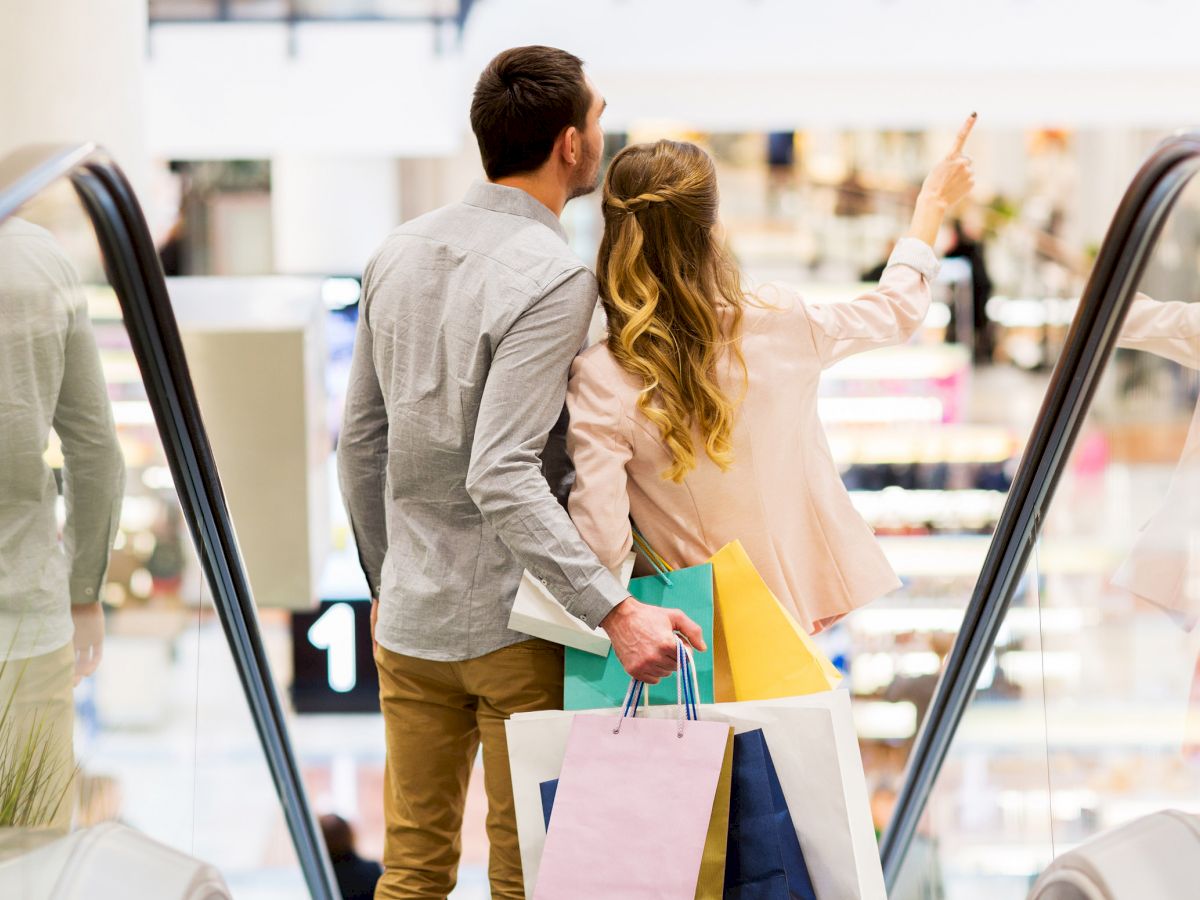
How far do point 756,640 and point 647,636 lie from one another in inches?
6.7

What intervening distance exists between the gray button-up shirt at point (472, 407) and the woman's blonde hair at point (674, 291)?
7cm

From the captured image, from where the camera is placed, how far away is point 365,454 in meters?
2.11

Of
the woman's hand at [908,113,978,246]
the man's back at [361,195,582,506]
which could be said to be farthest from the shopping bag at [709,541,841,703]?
the woman's hand at [908,113,978,246]

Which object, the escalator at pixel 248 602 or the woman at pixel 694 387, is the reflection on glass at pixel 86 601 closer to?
the escalator at pixel 248 602

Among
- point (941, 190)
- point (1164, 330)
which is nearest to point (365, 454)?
point (941, 190)

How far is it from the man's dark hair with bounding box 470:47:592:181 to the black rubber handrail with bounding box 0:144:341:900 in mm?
481

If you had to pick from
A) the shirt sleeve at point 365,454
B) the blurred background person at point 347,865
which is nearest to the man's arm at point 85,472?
the shirt sleeve at point 365,454

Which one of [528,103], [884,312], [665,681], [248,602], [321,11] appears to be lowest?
[248,602]

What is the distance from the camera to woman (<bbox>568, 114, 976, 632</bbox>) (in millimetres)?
1816

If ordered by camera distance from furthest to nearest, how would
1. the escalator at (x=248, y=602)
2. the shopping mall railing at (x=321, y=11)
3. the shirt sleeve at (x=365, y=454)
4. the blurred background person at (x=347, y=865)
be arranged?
the shopping mall railing at (x=321, y=11)
the blurred background person at (x=347, y=865)
the shirt sleeve at (x=365, y=454)
the escalator at (x=248, y=602)

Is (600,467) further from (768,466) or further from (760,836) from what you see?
(760,836)

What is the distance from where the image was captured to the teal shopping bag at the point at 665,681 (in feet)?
5.89

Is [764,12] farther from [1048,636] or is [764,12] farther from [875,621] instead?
[1048,636]

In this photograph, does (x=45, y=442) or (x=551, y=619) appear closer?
(x=45, y=442)
